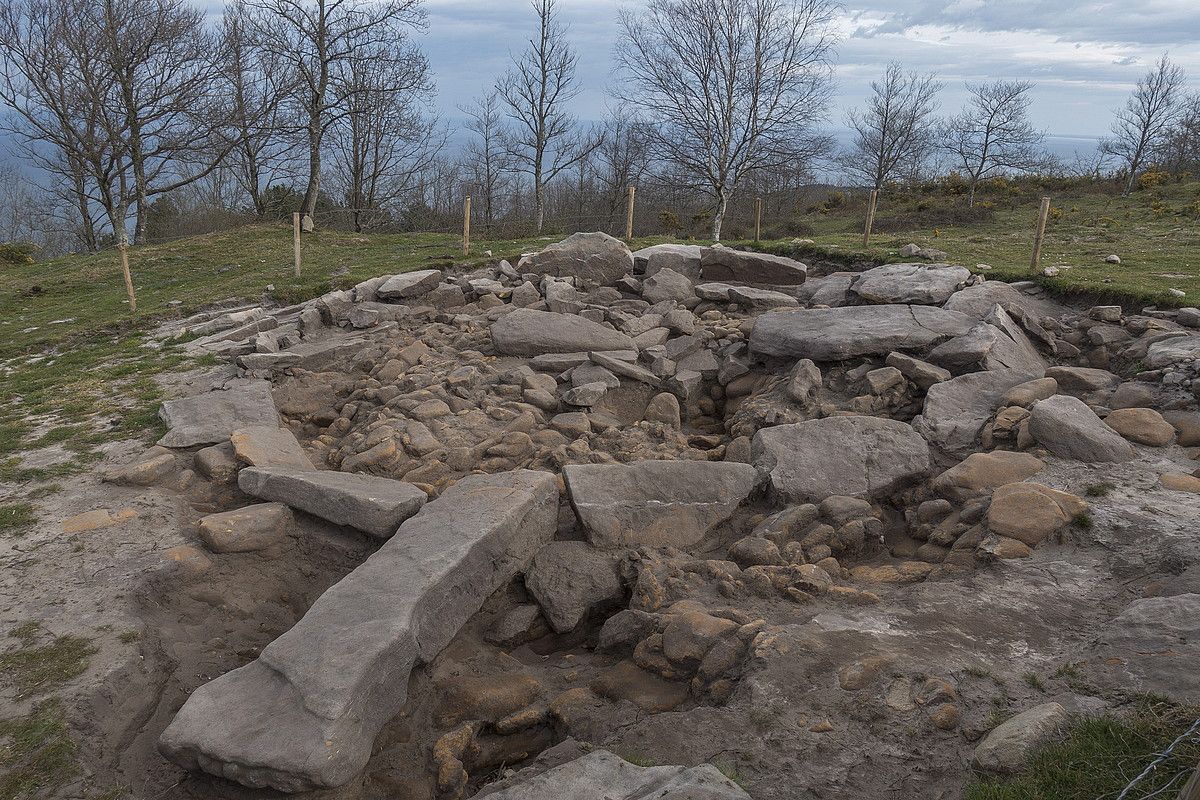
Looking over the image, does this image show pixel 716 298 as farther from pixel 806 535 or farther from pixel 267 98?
pixel 267 98

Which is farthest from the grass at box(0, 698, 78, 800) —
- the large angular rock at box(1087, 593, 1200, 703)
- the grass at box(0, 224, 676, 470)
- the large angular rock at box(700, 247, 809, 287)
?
the large angular rock at box(700, 247, 809, 287)

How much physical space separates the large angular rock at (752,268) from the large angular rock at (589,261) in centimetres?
130

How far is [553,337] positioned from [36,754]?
6.10 m

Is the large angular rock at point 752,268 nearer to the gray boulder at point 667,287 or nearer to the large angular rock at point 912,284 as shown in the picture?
the gray boulder at point 667,287

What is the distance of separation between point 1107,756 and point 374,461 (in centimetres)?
534

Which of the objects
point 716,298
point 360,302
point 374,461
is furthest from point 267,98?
point 374,461

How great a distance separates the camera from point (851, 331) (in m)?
7.80

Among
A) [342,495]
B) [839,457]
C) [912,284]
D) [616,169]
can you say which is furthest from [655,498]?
[616,169]

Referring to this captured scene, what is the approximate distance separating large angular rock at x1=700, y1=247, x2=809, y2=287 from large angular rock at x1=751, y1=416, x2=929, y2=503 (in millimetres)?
5167

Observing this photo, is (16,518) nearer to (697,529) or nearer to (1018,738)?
(697,529)

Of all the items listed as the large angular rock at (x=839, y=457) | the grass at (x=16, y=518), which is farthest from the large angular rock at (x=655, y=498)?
the grass at (x=16, y=518)

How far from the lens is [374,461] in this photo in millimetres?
6418

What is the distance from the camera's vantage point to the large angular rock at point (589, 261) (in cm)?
1120

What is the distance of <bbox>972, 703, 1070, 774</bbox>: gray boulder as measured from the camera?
2889mm
